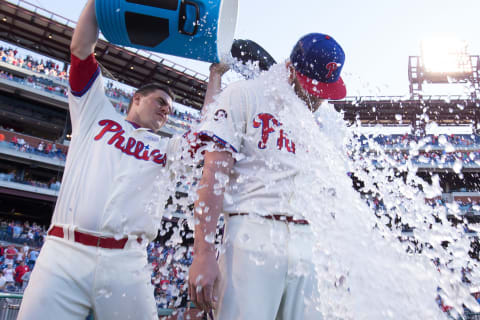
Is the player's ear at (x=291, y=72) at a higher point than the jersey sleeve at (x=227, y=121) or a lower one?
higher

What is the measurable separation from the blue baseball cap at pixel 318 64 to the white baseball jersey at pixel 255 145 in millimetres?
150

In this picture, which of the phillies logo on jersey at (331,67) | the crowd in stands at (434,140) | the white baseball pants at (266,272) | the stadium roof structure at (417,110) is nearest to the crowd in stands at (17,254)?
the white baseball pants at (266,272)

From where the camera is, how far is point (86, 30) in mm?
2102

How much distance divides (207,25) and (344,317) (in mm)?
1552

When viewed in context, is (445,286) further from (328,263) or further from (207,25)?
(207,25)

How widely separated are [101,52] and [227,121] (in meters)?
29.1

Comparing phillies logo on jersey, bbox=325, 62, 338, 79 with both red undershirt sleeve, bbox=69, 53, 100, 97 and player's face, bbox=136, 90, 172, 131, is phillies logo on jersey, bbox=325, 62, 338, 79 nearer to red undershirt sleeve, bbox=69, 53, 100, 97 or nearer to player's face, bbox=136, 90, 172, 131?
player's face, bbox=136, 90, 172, 131

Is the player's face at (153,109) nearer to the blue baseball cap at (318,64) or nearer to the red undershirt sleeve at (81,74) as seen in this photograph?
the red undershirt sleeve at (81,74)

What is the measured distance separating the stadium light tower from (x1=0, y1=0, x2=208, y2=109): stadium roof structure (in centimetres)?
1793

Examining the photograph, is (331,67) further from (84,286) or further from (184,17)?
(84,286)

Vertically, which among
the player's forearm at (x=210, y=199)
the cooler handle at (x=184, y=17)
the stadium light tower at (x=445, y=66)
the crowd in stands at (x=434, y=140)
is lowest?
the player's forearm at (x=210, y=199)

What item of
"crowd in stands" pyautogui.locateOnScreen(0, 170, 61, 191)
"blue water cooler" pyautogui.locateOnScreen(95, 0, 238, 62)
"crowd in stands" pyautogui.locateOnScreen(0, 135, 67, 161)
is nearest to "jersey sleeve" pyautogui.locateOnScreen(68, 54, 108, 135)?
"blue water cooler" pyautogui.locateOnScreen(95, 0, 238, 62)

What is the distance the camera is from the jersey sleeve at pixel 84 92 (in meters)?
2.26

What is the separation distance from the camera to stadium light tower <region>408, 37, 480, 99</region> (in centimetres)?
3152
